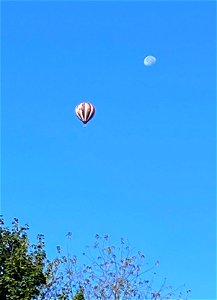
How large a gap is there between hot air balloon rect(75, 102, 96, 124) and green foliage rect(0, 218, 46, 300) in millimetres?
6571

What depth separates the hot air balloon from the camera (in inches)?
1041

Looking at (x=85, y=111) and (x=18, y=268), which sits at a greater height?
(x=85, y=111)

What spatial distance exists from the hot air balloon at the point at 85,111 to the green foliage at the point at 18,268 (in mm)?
6571

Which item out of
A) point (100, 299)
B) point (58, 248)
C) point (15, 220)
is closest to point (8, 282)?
point (15, 220)

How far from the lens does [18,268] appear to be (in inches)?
787

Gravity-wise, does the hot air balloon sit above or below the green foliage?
above

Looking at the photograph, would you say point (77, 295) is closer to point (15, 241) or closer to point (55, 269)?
point (15, 241)

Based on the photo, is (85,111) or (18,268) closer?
(18,268)

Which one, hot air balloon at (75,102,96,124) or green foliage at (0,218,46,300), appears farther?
hot air balloon at (75,102,96,124)

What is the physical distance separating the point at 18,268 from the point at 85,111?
869cm

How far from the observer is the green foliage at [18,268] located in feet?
64.2

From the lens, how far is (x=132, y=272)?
26062mm

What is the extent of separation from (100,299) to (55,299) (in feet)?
7.77

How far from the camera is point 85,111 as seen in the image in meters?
Result: 26.6
